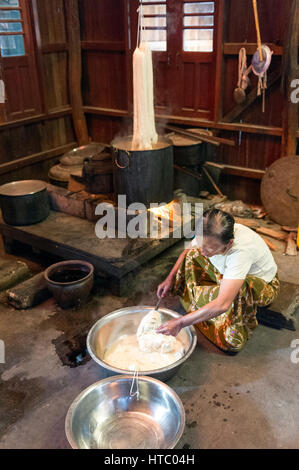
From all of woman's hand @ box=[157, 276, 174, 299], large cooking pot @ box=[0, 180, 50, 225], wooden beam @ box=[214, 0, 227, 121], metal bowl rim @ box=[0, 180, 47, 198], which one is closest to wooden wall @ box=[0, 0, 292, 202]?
wooden beam @ box=[214, 0, 227, 121]

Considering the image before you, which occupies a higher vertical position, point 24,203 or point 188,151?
point 188,151

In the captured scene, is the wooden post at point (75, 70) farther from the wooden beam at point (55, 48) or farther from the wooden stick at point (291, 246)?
the wooden stick at point (291, 246)

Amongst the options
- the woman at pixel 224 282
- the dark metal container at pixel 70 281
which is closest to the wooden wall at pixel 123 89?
the dark metal container at pixel 70 281

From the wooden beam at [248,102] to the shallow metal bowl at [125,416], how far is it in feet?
14.7

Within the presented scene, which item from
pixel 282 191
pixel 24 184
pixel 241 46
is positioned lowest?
pixel 282 191

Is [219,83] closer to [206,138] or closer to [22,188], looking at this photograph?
[206,138]

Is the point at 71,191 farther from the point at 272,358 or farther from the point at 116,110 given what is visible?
the point at 272,358

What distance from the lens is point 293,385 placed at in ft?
10.8

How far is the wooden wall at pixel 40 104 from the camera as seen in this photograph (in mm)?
6703

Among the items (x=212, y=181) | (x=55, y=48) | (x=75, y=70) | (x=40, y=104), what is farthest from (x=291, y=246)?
(x=55, y=48)

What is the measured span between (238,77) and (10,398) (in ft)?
16.5

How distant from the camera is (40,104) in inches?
283

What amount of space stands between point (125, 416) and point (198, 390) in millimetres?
648
